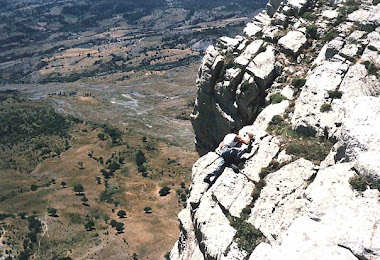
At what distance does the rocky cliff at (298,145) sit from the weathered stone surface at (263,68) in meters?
0.12

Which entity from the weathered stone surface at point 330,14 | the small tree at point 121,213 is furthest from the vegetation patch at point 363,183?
the small tree at point 121,213

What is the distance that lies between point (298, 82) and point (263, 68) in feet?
19.5

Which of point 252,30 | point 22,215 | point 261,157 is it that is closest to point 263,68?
point 252,30

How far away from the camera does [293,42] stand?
43062mm

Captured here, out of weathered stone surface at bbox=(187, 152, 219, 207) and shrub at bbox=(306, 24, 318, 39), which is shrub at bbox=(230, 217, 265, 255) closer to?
weathered stone surface at bbox=(187, 152, 219, 207)

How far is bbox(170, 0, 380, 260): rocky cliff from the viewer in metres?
19.4

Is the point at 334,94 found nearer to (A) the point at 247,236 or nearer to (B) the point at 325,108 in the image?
(B) the point at 325,108

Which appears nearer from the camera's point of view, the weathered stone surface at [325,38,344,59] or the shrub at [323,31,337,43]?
the weathered stone surface at [325,38,344,59]

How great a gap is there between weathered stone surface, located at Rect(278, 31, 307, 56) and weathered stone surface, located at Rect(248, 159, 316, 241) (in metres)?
19.8

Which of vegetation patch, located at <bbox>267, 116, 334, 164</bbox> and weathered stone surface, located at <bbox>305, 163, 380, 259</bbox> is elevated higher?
weathered stone surface, located at <bbox>305, 163, 380, 259</bbox>

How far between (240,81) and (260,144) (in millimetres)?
16004

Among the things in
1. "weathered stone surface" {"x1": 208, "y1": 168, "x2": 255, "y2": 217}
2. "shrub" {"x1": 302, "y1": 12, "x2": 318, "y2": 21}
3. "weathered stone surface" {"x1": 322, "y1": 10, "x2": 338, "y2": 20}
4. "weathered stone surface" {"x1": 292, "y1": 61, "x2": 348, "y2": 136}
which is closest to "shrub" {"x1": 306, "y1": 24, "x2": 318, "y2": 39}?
"weathered stone surface" {"x1": 322, "y1": 10, "x2": 338, "y2": 20}

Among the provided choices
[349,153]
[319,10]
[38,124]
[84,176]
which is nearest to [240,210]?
[349,153]

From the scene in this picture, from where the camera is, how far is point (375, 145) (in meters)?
21.6
